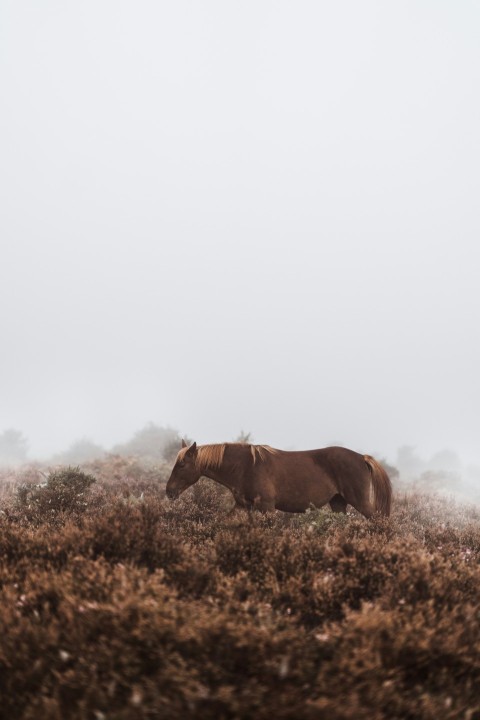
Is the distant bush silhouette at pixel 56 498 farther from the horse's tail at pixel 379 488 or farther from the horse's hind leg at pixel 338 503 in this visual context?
the horse's tail at pixel 379 488

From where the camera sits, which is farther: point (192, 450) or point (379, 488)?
point (379, 488)

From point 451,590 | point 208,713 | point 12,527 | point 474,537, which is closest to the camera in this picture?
point 208,713

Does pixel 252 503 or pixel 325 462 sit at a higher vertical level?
pixel 325 462

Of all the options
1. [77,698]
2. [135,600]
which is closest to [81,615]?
[135,600]

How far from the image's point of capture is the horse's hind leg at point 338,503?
8633 millimetres

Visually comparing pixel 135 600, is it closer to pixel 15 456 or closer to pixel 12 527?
pixel 12 527

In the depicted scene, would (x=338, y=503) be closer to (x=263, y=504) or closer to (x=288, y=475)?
(x=288, y=475)

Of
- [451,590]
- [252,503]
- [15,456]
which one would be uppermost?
[451,590]

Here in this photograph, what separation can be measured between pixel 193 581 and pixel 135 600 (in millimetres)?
900

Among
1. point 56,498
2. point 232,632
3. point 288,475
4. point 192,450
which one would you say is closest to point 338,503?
point 288,475

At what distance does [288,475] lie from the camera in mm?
7953

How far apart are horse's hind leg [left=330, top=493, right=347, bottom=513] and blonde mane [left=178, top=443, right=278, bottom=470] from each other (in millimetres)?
1657

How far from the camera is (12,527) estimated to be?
4957mm

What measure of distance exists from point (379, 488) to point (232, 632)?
6.45 m
